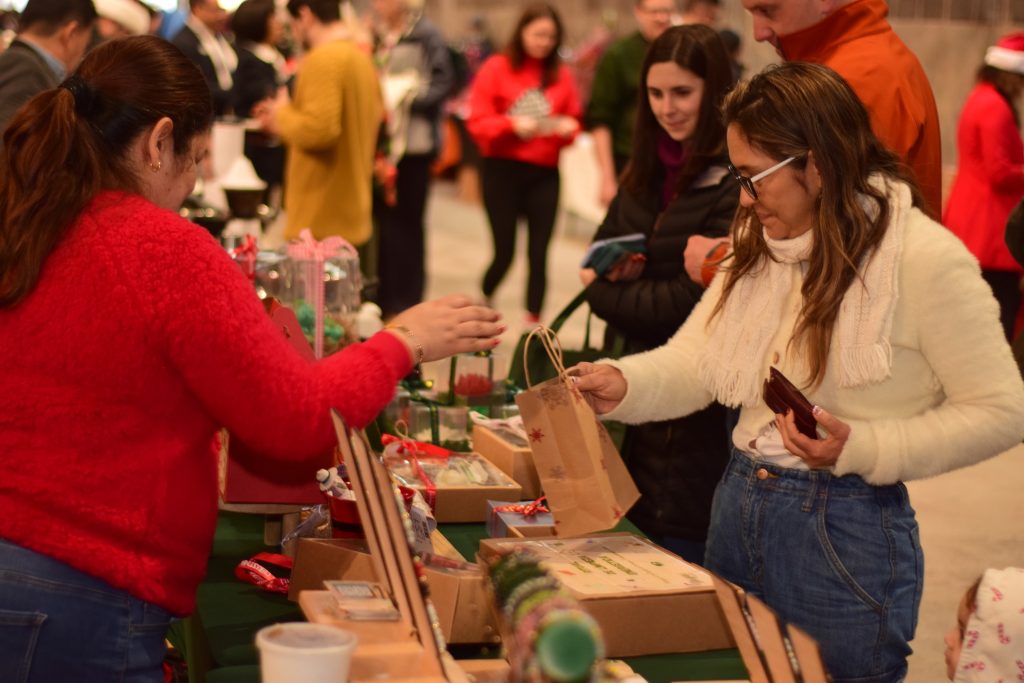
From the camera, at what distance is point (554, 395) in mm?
2303

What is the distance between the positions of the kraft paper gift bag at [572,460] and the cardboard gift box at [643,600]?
102 millimetres

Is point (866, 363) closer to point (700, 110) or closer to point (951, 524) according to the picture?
point (700, 110)

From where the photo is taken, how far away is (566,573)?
2.05 m

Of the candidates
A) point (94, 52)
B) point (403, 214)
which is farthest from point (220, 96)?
point (94, 52)

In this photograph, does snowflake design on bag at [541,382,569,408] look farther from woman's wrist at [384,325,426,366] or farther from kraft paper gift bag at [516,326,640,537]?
woman's wrist at [384,325,426,366]

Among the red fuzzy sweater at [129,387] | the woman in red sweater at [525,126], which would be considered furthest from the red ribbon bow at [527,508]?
the woman in red sweater at [525,126]

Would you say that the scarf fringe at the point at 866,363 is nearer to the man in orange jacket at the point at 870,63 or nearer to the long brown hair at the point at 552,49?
the man in orange jacket at the point at 870,63

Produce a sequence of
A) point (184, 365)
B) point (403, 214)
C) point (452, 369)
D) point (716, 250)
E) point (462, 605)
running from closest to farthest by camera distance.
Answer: point (184, 365), point (462, 605), point (716, 250), point (452, 369), point (403, 214)

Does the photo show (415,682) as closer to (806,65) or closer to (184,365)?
(184,365)

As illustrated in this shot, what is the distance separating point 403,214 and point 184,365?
19.1ft

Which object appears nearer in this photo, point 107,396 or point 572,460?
point 107,396

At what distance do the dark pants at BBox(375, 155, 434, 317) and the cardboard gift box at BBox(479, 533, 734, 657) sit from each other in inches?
214

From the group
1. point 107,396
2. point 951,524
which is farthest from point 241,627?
point 951,524

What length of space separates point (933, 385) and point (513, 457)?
0.92 metres
